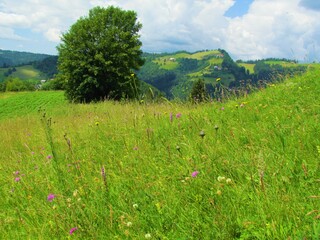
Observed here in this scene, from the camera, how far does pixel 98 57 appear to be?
34469 mm

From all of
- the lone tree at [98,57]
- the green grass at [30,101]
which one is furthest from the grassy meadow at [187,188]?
the green grass at [30,101]

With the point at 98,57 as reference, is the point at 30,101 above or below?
below

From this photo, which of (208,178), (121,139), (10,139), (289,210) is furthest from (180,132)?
(10,139)

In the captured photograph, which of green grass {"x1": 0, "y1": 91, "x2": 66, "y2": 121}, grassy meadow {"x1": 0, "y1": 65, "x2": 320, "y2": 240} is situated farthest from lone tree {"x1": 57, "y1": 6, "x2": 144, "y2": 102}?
grassy meadow {"x1": 0, "y1": 65, "x2": 320, "y2": 240}

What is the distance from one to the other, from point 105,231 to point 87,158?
1.99 m

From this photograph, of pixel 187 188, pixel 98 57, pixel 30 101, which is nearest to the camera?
pixel 187 188

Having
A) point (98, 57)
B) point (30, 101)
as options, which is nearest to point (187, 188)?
point (98, 57)

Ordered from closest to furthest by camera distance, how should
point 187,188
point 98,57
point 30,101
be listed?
point 187,188 → point 98,57 → point 30,101

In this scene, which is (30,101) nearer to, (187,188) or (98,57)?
(98,57)

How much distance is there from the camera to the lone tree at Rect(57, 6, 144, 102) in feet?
116

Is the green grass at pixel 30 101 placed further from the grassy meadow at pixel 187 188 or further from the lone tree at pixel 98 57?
the grassy meadow at pixel 187 188

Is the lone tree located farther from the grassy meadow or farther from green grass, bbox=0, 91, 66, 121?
the grassy meadow

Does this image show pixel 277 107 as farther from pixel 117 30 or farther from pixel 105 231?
pixel 117 30

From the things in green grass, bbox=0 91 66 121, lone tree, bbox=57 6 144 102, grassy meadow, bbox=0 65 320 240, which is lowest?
green grass, bbox=0 91 66 121
